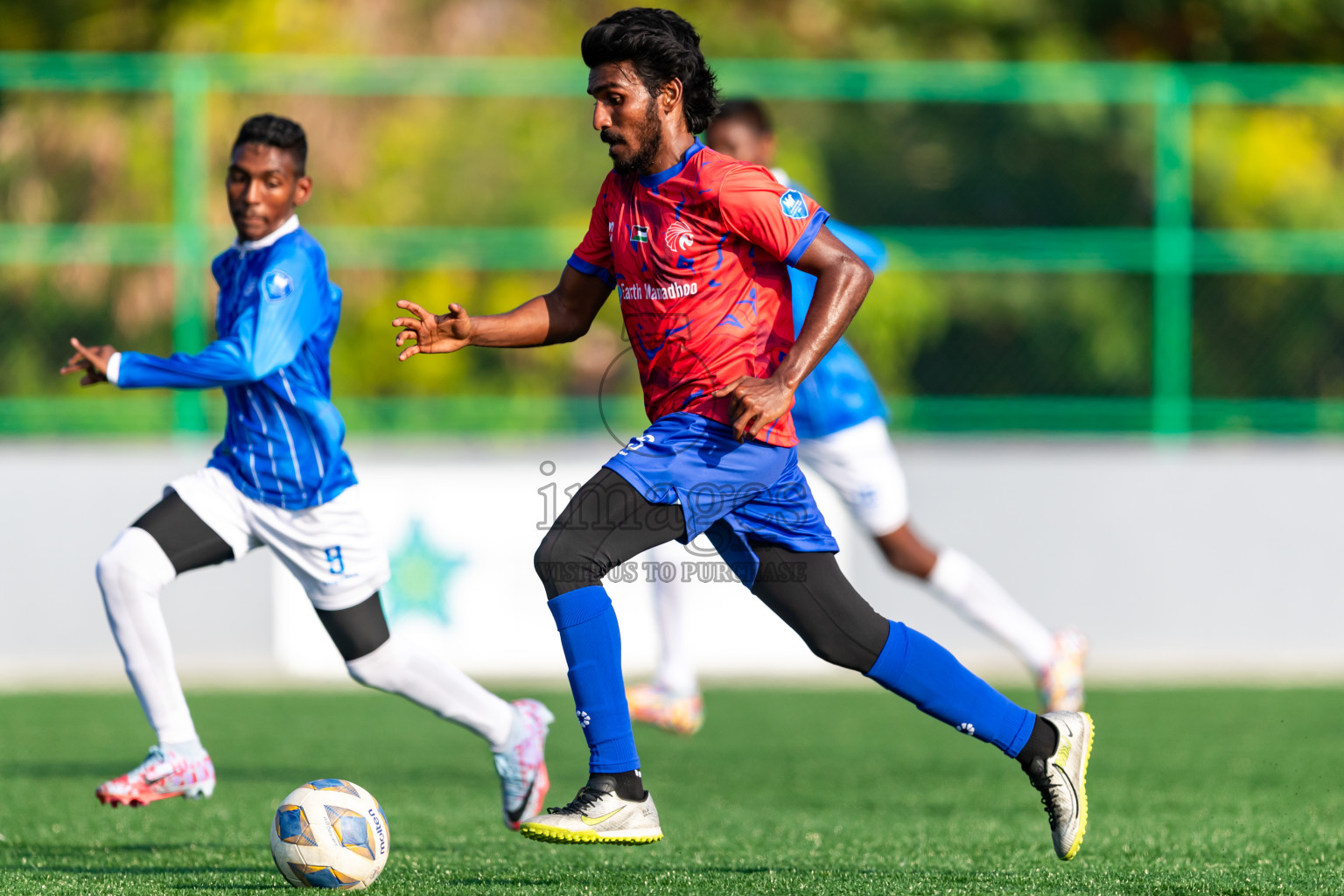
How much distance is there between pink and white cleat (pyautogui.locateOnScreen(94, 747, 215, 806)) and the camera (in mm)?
4973

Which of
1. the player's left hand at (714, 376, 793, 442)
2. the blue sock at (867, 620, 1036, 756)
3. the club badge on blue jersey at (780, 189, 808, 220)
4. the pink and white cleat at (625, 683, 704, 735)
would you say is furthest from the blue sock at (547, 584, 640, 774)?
the pink and white cleat at (625, 683, 704, 735)

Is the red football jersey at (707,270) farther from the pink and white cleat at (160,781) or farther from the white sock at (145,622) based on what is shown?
the pink and white cleat at (160,781)

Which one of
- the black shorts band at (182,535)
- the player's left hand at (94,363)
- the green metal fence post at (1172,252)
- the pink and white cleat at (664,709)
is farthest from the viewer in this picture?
the green metal fence post at (1172,252)

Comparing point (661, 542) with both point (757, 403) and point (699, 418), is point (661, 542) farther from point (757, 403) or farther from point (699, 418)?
point (757, 403)

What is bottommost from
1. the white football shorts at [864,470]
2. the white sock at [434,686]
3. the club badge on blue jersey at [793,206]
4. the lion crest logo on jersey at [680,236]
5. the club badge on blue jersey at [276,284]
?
the white sock at [434,686]

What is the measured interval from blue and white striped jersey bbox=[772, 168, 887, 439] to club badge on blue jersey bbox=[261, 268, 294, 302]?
89.9 inches

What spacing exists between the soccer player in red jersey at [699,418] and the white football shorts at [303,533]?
38.5 inches

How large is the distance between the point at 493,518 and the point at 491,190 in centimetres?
327

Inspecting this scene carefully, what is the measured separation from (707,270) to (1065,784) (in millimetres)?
1641

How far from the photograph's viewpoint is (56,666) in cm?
1020

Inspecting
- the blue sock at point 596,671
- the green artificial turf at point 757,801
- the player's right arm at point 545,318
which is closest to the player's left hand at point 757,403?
the blue sock at point 596,671

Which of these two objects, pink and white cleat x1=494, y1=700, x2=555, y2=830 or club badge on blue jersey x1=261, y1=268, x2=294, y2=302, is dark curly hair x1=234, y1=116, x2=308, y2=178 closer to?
club badge on blue jersey x1=261, y1=268, x2=294, y2=302

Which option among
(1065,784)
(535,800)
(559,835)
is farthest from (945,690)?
(535,800)

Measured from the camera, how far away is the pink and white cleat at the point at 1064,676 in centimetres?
714
